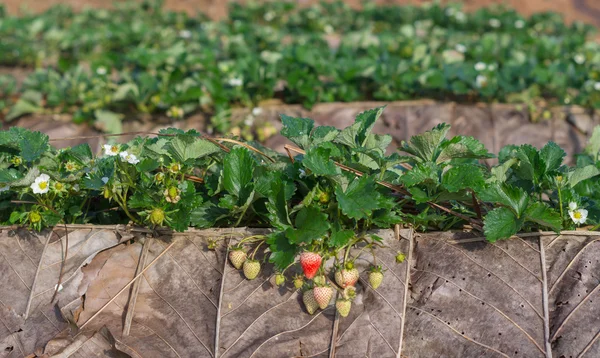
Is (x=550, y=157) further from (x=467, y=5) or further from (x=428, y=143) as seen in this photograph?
(x=467, y=5)

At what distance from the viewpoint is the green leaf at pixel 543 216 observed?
87.4 inches

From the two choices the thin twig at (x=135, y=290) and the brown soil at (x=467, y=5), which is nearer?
the thin twig at (x=135, y=290)

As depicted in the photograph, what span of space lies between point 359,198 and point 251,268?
43cm

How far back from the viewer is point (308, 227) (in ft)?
7.23

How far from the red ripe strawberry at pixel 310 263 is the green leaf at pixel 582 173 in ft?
3.21

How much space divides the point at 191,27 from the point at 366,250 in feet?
21.4

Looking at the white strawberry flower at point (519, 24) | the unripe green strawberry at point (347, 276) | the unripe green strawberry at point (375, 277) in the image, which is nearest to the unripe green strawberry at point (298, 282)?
the unripe green strawberry at point (347, 276)

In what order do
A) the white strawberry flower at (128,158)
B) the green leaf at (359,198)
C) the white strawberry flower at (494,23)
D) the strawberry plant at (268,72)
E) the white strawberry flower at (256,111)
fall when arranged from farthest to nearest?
the white strawberry flower at (494,23) → the strawberry plant at (268,72) → the white strawberry flower at (256,111) → the white strawberry flower at (128,158) → the green leaf at (359,198)

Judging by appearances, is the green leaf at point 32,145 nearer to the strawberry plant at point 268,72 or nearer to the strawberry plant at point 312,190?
the strawberry plant at point 312,190

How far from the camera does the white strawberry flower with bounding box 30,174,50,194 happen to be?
2.37 metres

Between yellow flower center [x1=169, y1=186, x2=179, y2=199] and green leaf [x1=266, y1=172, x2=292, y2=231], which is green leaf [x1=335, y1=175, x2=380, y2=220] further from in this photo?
yellow flower center [x1=169, y1=186, x2=179, y2=199]

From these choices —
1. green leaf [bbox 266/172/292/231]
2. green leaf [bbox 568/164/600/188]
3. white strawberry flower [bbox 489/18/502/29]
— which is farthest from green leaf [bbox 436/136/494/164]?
white strawberry flower [bbox 489/18/502/29]

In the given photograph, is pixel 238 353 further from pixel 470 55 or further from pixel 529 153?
pixel 470 55

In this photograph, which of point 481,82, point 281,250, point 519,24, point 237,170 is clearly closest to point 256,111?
point 481,82
